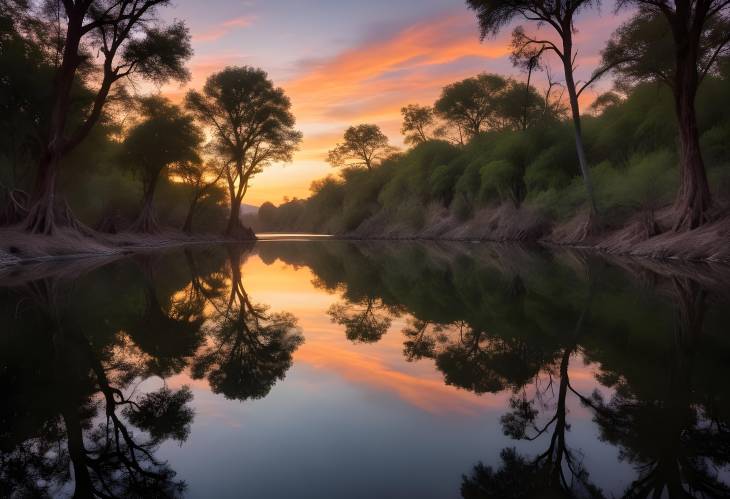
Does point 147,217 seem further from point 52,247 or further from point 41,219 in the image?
point 52,247

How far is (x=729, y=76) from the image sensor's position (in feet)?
68.6

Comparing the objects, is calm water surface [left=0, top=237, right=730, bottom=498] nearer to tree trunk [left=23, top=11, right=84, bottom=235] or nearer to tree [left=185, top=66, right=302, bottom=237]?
tree trunk [left=23, top=11, right=84, bottom=235]

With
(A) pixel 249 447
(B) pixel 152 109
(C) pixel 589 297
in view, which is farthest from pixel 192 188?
(A) pixel 249 447

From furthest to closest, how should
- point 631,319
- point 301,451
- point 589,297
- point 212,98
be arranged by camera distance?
point 212,98
point 589,297
point 631,319
point 301,451

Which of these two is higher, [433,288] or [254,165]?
[254,165]

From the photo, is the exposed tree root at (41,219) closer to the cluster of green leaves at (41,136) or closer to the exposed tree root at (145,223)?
the cluster of green leaves at (41,136)

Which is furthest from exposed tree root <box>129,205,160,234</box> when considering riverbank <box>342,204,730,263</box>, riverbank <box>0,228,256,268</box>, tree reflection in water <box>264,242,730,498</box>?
tree reflection in water <box>264,242,730,498</box>

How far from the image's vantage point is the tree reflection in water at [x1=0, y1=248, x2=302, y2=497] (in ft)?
8.80

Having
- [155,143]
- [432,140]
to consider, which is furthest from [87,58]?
[432,140]

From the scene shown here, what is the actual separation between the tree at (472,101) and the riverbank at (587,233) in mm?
11356

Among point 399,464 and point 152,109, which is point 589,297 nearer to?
point 399,464

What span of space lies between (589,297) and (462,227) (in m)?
33.8

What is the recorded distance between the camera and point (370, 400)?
3695 mm

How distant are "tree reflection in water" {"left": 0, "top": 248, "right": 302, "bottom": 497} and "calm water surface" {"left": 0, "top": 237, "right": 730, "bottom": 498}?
0.06 feet
